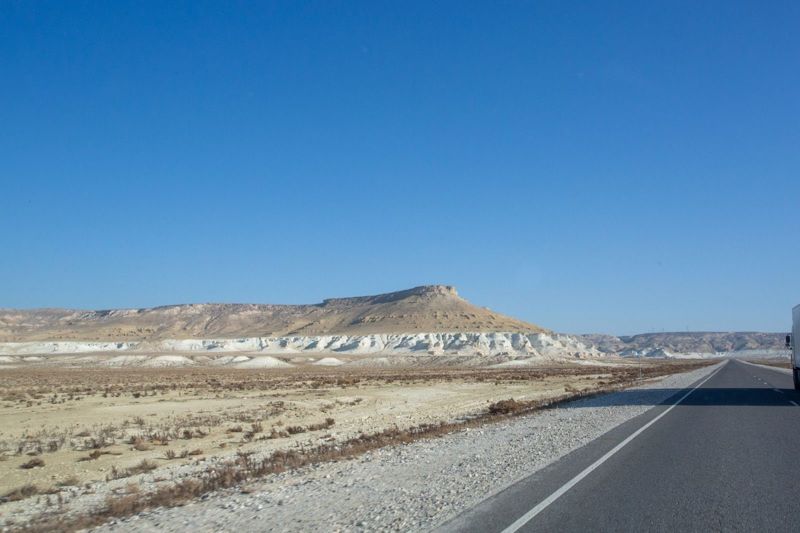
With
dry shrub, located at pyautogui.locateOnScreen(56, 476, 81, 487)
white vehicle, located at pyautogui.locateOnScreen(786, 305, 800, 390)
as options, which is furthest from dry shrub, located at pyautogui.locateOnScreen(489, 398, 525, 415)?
dry shrub, located at pyautogui.locateOnScreen(56, 476, 81, 487)

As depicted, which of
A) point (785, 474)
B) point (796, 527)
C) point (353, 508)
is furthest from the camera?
point (785, 474)

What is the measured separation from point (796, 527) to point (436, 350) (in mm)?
126253

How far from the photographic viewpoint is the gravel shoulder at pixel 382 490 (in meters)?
8.36

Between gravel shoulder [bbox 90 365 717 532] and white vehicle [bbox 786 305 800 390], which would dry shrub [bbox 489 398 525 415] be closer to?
gravel shoulder [bbox 90 365 717 532]

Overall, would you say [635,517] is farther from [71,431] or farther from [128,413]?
[128,413]

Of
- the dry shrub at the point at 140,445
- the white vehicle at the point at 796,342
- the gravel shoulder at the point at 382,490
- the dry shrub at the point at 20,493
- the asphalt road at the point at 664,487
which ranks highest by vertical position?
the white vehicle at the point at 796,342

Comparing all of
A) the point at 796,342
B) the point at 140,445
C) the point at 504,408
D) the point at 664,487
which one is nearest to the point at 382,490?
the point at 664,487

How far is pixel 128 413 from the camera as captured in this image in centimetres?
2877

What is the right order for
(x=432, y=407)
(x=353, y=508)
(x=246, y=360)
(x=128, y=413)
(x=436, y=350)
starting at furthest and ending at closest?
(x=436, y=350) → (x=246, y=360) → (x=432, y=407) → (x=128, y=413) → (x=353, y=508)

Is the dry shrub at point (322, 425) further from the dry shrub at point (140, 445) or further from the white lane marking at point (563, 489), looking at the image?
the white lane marking at point (563, 489)

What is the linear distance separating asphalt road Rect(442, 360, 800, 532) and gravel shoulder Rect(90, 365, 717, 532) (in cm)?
57

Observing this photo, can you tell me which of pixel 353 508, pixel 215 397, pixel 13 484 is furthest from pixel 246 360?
pixel 353 508

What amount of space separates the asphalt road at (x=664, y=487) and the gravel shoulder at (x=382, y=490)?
0.57 m

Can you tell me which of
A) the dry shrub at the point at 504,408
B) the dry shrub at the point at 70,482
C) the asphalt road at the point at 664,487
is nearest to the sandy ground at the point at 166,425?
the dry shrub at the point at 70,482
